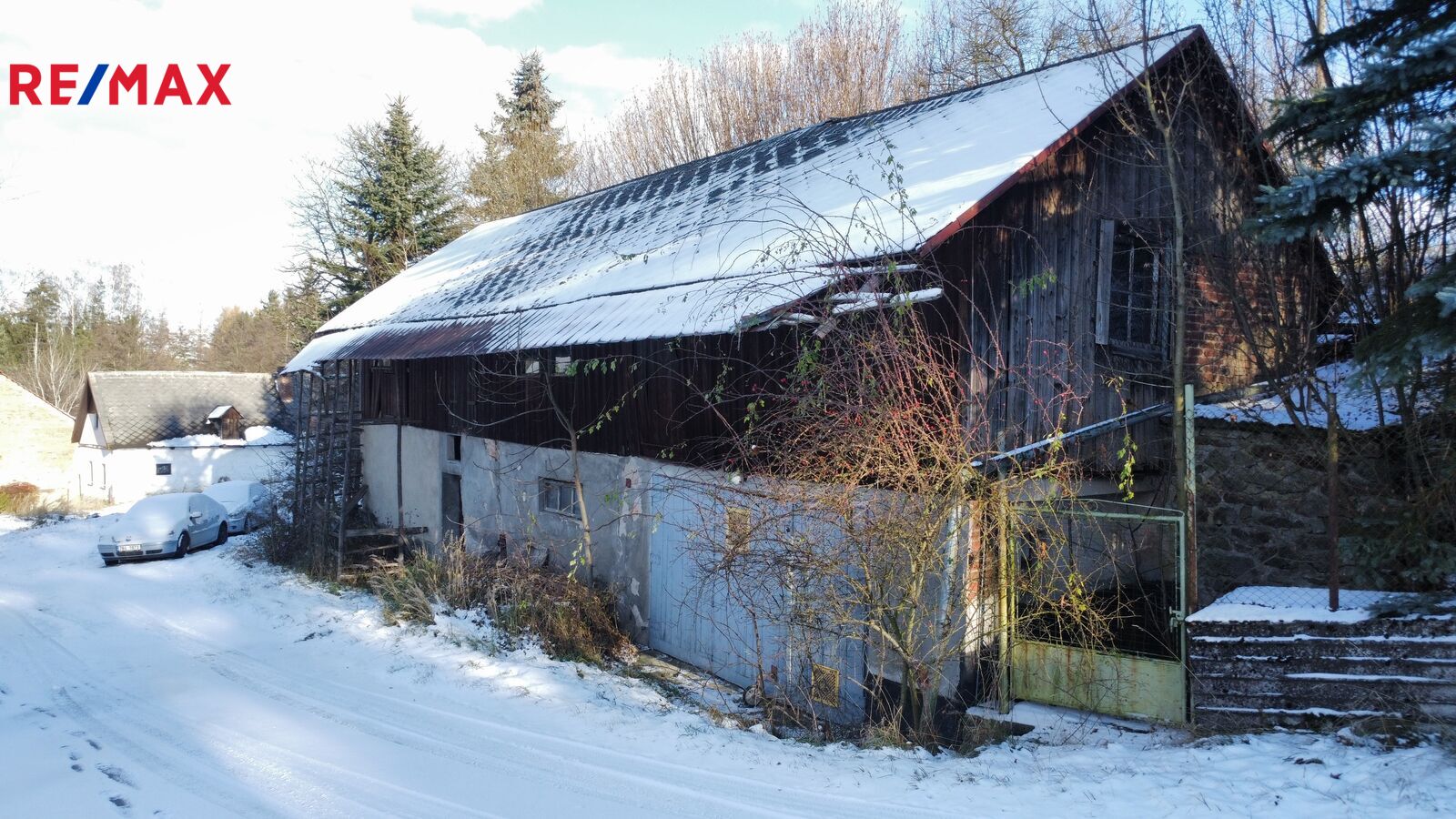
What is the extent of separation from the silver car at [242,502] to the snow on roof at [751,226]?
744 cm

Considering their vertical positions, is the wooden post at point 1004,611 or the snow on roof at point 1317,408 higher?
the snow on roof at point 1317,408

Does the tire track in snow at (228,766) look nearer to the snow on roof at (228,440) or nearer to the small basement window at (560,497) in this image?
the small basement window at (560,497)

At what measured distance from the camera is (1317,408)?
7957 millimetres

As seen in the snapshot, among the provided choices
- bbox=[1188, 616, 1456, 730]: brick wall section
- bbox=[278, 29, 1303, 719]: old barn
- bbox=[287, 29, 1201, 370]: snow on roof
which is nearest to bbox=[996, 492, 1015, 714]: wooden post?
bbox=[278, 29, 1303, 719]: old barn

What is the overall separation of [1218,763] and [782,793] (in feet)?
9.65

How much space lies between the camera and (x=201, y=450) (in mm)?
33625

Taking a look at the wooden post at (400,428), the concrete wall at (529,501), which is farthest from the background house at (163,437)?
the concrete wall at (529,501)

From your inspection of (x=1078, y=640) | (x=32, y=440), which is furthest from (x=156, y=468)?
(x=1078, y=640)

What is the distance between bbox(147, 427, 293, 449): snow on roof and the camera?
3325 centimetres

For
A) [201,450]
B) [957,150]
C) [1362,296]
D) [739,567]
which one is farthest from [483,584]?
[201,450]

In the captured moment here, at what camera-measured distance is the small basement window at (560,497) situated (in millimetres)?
12352

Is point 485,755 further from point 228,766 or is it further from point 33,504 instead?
point 33,504

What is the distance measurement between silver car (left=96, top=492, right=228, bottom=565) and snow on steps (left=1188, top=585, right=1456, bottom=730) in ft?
64.1

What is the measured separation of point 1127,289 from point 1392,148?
13.3ft
